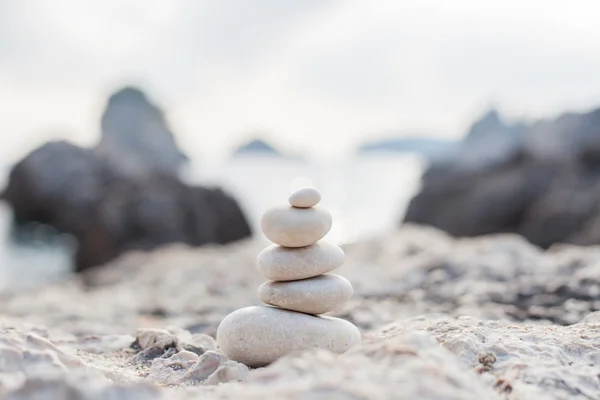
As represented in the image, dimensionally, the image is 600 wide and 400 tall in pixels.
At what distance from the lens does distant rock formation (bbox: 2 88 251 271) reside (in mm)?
25766

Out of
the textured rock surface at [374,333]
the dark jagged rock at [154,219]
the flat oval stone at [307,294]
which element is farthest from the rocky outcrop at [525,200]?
the flat oval stone at [307,294]

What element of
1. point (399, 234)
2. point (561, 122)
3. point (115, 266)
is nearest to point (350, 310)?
point (399, 234)

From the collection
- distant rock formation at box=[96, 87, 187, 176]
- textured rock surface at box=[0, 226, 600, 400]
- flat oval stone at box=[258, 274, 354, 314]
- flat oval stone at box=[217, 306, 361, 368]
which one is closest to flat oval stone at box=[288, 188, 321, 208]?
flat oval stone at box=[258, 274, 354, 314]

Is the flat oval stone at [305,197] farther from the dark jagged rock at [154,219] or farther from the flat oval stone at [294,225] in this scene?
the dark jagged rock at [154,219]

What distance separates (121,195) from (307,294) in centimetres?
2579

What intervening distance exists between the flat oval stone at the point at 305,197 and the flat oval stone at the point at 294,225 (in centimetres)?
5

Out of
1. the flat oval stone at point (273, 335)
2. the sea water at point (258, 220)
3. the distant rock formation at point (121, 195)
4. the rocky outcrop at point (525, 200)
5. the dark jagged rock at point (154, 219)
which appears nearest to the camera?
the flat oval stone at point (273, 335)

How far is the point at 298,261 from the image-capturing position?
4.18 metres

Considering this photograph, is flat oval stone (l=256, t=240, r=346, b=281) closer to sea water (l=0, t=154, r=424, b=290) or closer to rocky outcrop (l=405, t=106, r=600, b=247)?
sea water (l=0, t=154, r=424, b=290)

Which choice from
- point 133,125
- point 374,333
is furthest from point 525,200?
point 133,125

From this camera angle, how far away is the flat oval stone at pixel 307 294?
4133 mm

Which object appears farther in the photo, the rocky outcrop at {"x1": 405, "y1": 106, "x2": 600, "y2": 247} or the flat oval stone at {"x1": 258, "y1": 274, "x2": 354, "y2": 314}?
the rocky outcrop at {"x1": 405, "y1": 106, "x2": 600, "y2": 247}

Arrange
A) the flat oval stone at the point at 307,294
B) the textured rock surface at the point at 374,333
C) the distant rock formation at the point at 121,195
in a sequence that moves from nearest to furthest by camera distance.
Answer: the textured rock surface at the point at 374,333 → the flat oval stone at the point at 307,294 → the distant rock formation at the point at 121,195

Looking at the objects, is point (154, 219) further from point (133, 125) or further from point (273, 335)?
point (133, 125)
